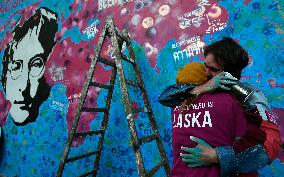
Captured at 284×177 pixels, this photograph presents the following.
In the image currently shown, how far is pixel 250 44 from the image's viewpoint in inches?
89.3

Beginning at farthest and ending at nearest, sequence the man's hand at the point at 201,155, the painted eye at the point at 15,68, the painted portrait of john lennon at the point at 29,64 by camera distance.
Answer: the painted eye at the point at 15,68 < the painted portrait of john lennon at the point at 29,64 < the man's hand at the point at 201,155

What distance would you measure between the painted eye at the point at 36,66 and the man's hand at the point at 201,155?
8.99 feet

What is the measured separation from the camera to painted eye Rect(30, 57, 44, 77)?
3.51 metres

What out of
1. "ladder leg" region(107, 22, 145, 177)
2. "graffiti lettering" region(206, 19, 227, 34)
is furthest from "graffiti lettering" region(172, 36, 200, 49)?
"ladder leg" region(107, 22, 145, 177)

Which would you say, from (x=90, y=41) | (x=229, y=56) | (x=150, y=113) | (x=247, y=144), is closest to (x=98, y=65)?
(x=90, y=41)

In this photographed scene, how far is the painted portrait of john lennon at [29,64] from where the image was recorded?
11.5 feet

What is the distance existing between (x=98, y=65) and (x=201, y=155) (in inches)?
79.7

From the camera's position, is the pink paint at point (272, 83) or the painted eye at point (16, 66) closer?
the pink paint at point (272, 83)

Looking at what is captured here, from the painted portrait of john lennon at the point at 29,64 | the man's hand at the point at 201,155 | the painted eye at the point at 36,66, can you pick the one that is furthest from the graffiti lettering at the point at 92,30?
the man's hand at the point at 201,155

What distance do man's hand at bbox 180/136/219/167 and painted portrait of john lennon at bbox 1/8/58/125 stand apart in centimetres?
255

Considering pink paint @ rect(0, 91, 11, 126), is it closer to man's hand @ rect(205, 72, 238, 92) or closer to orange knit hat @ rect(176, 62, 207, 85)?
orange knit hat @ rect(176, 62, 207, 85)

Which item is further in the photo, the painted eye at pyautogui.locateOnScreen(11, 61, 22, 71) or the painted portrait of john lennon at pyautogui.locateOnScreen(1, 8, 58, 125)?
the painted eye at pyautogui.locateOnScreen(11, 61, 22, 71)

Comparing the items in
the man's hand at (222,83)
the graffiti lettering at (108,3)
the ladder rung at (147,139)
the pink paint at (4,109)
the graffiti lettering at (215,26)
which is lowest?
the ladder rung at (147,139)

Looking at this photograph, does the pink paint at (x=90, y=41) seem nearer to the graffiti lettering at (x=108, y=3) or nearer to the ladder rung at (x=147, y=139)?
the graffiti lettering at (x=108, y=3)
